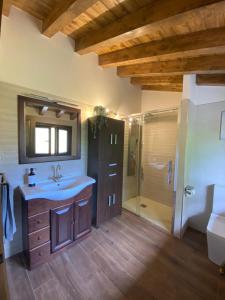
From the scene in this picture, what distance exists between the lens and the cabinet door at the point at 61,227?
1.88 meters

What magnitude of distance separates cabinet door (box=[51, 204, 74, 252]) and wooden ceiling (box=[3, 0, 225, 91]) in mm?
2192

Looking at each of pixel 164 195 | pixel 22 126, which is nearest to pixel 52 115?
pixel 22 126

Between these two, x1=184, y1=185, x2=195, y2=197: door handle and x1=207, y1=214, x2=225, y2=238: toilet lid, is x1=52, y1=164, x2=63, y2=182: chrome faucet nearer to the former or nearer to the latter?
x1=184, y1=185, x2=195, y2=197: door handle

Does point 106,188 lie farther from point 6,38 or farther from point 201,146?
point 6,38

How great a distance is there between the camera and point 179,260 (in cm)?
195

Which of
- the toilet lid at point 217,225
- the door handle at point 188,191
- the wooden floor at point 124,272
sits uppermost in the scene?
the door handle at point 188,191

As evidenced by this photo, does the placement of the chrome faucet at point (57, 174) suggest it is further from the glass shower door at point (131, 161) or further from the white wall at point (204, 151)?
the white wall at point (204, 151)

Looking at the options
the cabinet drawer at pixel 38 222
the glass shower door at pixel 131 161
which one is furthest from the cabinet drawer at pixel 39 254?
the glass shower door at pixel 131 161

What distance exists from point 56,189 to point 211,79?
111 inches

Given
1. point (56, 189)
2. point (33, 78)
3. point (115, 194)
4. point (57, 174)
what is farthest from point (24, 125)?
point (115, 194)

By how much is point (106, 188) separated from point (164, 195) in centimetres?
157

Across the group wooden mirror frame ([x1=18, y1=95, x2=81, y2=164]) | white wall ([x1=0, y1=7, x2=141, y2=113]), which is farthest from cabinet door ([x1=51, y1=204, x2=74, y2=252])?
→ white wall ([x1=0, y1=7, x2=141, y2=113])

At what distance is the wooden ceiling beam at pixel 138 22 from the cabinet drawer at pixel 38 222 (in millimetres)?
2255

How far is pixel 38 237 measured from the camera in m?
1.76
